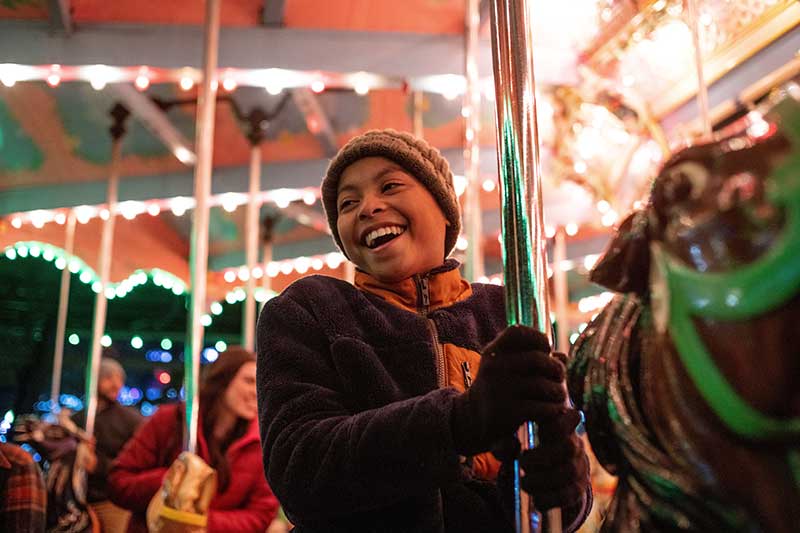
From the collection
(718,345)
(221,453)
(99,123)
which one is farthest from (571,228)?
(718,345)

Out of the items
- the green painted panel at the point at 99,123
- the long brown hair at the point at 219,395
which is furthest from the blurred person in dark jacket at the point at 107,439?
the green painted panel at the point at 99,123

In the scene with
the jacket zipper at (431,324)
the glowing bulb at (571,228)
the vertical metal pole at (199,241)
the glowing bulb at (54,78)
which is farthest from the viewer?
the glowing bulb at (571,228)

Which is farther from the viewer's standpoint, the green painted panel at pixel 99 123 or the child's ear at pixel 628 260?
the green painted panel at pixel 99 123

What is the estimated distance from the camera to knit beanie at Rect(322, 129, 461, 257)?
44.1 inches

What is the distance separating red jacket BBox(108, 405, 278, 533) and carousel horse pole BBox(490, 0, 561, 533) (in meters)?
1.91

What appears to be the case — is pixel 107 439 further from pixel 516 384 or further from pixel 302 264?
pixel 302 264

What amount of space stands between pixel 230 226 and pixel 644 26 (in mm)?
4648

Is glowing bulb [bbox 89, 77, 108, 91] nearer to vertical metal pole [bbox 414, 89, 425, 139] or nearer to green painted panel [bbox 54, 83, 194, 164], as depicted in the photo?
green painted panel [bbox 54, 83, 194, 164]

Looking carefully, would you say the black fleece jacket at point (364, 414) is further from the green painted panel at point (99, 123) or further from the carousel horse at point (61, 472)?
the green painted panel at point (99, 123)

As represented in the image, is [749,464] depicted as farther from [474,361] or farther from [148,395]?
[148,395]

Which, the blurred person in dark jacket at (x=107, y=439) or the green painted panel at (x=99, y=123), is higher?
the green painted panel at (x=99, y=123)

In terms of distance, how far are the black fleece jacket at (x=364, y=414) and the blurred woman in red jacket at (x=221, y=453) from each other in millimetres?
1601

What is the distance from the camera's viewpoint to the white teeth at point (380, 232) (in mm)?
1055

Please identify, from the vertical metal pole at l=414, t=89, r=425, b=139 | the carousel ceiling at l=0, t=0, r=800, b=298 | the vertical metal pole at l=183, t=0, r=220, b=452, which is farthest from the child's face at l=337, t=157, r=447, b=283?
the vertical metal pole at l=414, t=89, r=425, b=139
